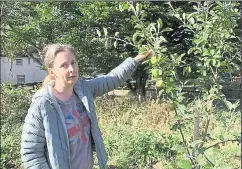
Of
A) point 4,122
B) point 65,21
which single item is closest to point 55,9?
point 65,21

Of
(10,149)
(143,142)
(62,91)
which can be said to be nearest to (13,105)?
(10,149)

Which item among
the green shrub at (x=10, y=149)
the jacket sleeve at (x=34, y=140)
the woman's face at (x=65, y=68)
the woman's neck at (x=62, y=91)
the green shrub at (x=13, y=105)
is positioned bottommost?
the green shrub at (x=10, y=149)

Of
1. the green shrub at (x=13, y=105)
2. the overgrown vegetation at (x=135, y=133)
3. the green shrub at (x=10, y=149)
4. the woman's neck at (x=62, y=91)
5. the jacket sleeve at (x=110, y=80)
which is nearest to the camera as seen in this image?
the woman's neck at (x=62, y=91)

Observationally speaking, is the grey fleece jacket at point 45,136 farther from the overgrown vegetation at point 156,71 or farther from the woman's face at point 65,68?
the overgrown vegetation at point 156,71

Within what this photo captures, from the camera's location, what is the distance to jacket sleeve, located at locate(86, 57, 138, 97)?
2125 millimetres

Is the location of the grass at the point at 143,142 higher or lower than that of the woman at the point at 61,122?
lower

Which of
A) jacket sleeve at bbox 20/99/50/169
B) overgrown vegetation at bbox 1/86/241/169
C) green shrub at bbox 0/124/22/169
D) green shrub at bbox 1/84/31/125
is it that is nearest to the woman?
jacket sleeve at bbox 20/99/50/169

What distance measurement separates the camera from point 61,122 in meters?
1.86

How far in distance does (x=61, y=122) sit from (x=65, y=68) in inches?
10.4

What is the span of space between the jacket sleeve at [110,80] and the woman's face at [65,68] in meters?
0.22

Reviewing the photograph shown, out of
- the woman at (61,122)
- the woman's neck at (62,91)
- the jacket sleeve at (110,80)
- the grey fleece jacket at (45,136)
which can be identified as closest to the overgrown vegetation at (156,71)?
the jacket sleeve at (110,80)

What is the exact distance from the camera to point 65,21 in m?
8.65

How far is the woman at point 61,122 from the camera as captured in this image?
184cm

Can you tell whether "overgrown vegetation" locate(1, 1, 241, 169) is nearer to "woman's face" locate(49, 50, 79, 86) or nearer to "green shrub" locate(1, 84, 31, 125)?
"green shrub" locate(1, 84, 31, 125)
